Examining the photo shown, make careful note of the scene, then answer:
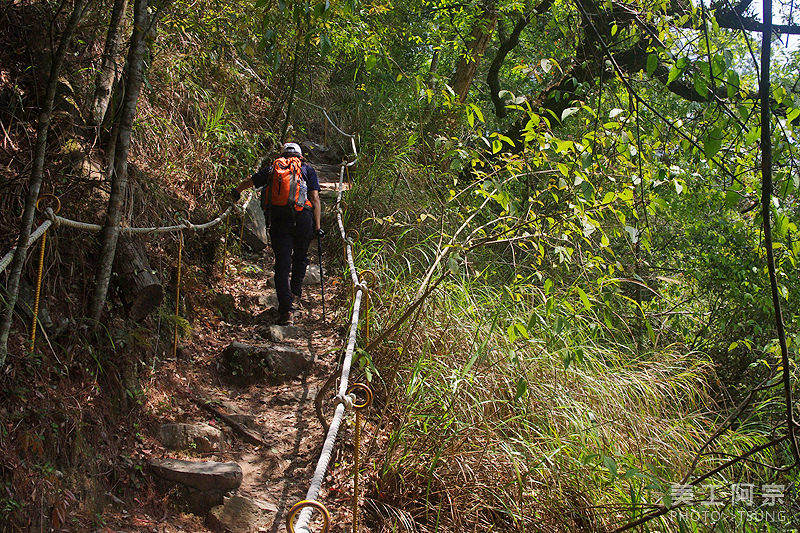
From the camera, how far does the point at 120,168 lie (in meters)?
3.59

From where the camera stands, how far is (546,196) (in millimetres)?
7098

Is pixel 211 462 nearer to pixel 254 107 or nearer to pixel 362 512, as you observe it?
pixel 362 512

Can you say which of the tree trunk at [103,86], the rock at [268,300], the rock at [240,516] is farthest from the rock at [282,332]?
the tree trunk at [103,86]

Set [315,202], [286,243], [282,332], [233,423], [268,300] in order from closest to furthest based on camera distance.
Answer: [233,423] < [282,332] < [286,243] < [315,202] < [268,300]

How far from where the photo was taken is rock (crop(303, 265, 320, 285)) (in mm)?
6809

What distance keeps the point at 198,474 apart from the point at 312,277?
12.5 feet

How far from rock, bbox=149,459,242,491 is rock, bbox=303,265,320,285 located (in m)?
3.59

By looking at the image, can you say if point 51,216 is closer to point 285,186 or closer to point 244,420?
point 244,420

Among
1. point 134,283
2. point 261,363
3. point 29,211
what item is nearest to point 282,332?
point 261,363

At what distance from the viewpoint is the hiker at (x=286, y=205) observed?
18.1 feet

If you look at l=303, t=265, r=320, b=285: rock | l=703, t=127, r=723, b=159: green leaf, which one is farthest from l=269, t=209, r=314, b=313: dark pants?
l=703, t=127, r=723, b=159: green leaf

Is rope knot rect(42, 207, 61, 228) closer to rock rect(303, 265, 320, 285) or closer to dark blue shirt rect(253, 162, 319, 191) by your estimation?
dark blue shirt rect(253, 162, 319, 191)

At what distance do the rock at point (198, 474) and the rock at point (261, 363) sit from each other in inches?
54.8

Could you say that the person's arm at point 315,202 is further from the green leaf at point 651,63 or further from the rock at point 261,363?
the green leaf at point 651,63
